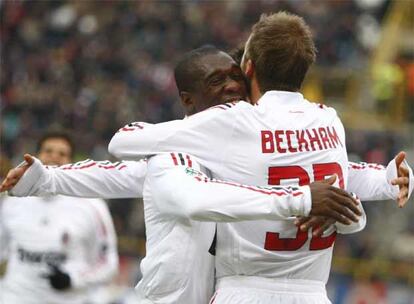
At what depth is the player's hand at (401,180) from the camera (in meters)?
4.80

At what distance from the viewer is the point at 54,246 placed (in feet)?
28.0

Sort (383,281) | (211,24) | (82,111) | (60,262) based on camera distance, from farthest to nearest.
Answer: (211,24)
(82,111)
(383,281)
(60,262)

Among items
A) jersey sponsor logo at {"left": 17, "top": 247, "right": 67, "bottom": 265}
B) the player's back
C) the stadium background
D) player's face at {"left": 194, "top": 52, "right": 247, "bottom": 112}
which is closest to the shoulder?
the player's back

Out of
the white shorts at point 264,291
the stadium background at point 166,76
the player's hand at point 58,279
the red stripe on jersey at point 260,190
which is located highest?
the red stripe on jersey at point 260,190

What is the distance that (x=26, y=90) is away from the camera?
2178cm

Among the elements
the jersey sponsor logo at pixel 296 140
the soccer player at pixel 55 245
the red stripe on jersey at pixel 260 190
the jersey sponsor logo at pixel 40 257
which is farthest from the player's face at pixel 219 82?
the jersey sponsor logo at pixel 40 257

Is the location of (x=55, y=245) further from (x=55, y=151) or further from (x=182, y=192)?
(x=182, y=192)

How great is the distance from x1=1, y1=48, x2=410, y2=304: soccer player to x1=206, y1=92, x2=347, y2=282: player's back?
141 mm

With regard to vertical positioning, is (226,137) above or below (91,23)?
above

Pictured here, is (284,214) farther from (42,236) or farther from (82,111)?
(82,111)

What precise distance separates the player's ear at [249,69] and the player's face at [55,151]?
12.0ft

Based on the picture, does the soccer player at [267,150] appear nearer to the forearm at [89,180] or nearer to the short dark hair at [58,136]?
the forearm at [89,180]

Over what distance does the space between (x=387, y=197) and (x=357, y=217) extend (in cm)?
66

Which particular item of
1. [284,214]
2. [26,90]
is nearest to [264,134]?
[284,214]
